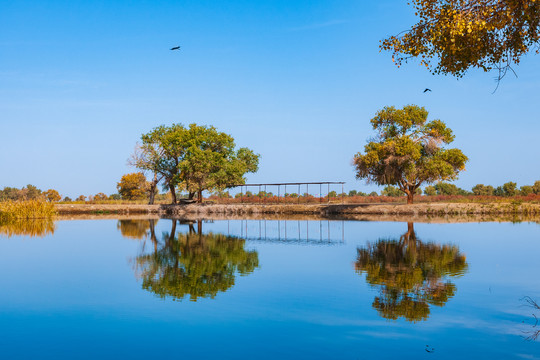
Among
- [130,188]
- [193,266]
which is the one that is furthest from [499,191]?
[193,266]

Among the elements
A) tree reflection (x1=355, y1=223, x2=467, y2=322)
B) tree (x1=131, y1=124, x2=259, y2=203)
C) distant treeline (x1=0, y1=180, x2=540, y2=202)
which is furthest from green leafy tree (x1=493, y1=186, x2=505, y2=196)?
tree reflection (x1=355, y1=223, x2=467, y2=322)

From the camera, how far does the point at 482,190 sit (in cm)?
8144

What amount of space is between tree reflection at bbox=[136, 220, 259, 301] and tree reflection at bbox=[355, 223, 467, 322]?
14.5 ft

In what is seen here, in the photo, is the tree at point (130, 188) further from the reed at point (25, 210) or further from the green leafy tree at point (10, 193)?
the reed at point (25, 210)

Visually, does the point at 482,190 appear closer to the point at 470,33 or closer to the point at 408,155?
the point at 408,155

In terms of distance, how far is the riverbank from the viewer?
50938 millimetres

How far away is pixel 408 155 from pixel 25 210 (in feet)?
125

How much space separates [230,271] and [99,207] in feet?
171

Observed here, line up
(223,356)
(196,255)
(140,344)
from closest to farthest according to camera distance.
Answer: (223,356) → (140,344) → (196,255)

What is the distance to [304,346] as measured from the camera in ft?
27.2

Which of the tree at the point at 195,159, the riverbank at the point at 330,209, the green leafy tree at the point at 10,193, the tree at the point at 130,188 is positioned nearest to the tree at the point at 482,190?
the riverbank at the point at 330,209

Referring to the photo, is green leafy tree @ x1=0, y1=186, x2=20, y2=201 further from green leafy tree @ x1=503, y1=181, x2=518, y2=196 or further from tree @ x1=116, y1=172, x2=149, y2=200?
green leafy tree @ x1=503, y1=181, x2=518, y2=196

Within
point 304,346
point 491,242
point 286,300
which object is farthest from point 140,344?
point 491,242

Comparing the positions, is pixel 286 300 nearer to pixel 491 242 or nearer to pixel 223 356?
pixel 223 356
